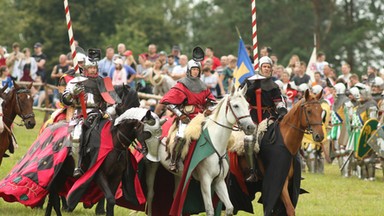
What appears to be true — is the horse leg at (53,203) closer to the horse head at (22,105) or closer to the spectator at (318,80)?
the horse head at (22,105)

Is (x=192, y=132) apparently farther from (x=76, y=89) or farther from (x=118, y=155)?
(x=76, y=89)

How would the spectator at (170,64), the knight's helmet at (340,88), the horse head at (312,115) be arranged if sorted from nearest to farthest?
the horse head at (312,115)
the knight's helmet at (340,88)
the spectator at (170,64)

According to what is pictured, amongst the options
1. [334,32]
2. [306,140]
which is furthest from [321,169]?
[334,32]

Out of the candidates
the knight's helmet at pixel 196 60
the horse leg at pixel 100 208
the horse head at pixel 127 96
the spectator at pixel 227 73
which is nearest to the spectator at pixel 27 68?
the spectator at pixel 227 73

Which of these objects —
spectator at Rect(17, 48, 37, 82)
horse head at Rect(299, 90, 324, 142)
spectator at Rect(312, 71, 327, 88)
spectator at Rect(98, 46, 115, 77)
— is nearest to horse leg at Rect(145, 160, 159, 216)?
horse head at Rect(299, 90, 324, 142)

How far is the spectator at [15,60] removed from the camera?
28531 millimetres

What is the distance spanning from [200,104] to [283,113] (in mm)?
1186

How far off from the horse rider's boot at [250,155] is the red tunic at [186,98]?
2.90ft

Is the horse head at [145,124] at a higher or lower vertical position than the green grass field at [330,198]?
higher

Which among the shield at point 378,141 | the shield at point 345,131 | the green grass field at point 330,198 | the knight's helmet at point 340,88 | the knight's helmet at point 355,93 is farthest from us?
the knight's helmet at point 340,88

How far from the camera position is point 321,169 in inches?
930

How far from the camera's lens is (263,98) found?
1505cm

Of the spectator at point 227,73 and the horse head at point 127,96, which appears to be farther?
the spectator at point 227,73

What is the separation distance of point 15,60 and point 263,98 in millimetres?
15290
